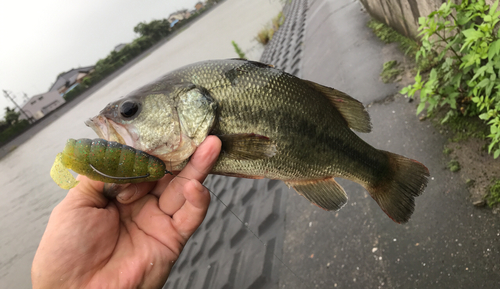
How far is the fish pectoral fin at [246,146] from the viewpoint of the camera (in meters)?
1.71

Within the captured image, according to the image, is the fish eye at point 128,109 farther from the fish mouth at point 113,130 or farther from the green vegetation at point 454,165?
the green vegetation at point 454,165

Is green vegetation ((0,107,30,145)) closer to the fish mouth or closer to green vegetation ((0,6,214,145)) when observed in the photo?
green vegetation ((0,6,214,145))

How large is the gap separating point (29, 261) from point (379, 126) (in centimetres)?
803

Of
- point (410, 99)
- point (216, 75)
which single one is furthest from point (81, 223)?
point (410, 99)

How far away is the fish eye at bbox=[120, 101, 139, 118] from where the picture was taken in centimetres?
168

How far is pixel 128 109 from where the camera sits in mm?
1687

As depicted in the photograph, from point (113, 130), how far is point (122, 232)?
2.70ft

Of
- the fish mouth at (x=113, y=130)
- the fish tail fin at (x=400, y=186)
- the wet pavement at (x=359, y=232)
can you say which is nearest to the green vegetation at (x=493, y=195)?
the wet pavement at (x=359, y=232)

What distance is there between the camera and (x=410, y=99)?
3643 mm

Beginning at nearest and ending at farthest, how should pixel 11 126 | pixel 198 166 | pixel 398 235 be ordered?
pixel 198 166
pixel 398 235
pixel 11 126

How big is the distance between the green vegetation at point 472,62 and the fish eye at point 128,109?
252cm

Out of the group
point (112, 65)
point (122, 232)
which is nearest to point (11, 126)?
point (112, 65)

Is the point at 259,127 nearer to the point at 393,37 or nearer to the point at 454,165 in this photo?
the point at 454,165

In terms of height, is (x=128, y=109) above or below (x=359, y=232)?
above
